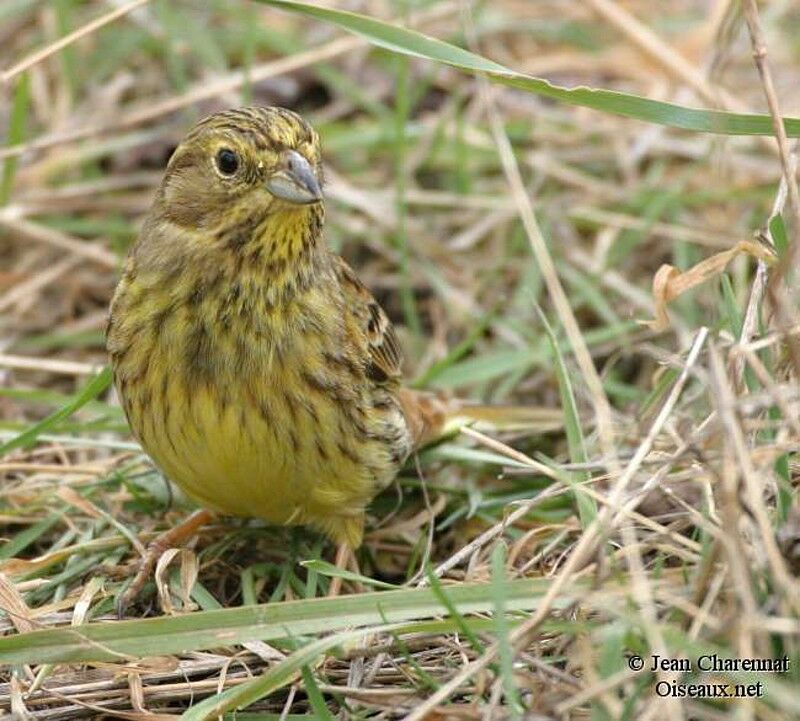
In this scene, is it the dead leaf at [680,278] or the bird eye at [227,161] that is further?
the bird eye at [227,161]

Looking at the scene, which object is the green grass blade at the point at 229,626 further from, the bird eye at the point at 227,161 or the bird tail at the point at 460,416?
the bird tail at the point at 460,416

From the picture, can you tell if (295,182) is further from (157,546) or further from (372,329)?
(157,546)

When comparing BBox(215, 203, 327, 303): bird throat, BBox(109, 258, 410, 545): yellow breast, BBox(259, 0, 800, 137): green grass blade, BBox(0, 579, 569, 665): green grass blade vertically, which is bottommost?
BBox(0, 579, 569, 665): green grass blade

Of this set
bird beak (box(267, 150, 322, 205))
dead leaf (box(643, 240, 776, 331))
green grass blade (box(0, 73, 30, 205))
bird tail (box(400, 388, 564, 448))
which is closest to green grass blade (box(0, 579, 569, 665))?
dead leaf (box(643, 240, 776, 331))

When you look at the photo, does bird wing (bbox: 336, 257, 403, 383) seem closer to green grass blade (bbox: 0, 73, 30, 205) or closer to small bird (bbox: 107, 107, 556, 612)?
small bird (bbox: 107, 107, 556, 612)

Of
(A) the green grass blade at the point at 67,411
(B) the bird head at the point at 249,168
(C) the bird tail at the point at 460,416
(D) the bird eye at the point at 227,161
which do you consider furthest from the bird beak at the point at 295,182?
(C) the bird tail at the point at 460,416

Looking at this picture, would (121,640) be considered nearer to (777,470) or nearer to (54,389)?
(777,470)
